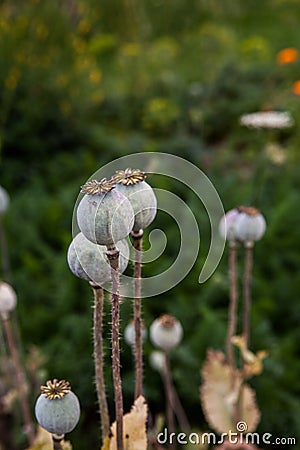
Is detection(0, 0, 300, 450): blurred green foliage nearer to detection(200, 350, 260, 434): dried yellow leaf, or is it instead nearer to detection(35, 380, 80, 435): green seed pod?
detection(200, 350, 260, 434): dried yellow leaf

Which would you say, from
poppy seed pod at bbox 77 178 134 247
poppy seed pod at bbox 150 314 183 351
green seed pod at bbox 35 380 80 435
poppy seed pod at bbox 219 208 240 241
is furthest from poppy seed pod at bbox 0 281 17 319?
poppy seed pod at bbox 77 178 134 247

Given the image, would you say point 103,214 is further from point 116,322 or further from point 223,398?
point 223,398

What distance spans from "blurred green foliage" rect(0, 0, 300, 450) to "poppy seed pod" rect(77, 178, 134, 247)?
0.91m

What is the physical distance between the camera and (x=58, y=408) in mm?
497

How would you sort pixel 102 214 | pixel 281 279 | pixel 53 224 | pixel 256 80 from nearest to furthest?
pixel 102 214 < pixel 281 279 < pixel 53 224 < pixel 256 80

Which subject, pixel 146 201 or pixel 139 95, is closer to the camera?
pixel 146 201

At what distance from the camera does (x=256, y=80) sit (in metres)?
3.74

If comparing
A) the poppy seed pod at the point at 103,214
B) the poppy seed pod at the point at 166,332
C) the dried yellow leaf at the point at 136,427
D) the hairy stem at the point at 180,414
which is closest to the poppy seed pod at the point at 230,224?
the poppy seed pod at the point at 166,332

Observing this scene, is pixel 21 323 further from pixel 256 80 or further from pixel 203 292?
pixel 256 80

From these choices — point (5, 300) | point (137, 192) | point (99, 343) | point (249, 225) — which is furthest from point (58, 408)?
point (5, 300)

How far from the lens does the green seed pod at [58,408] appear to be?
1.61 ft

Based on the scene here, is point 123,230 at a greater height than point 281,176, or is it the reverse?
point 281,176

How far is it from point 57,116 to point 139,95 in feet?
2.32

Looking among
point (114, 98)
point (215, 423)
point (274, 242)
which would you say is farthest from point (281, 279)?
point (114, 98)
